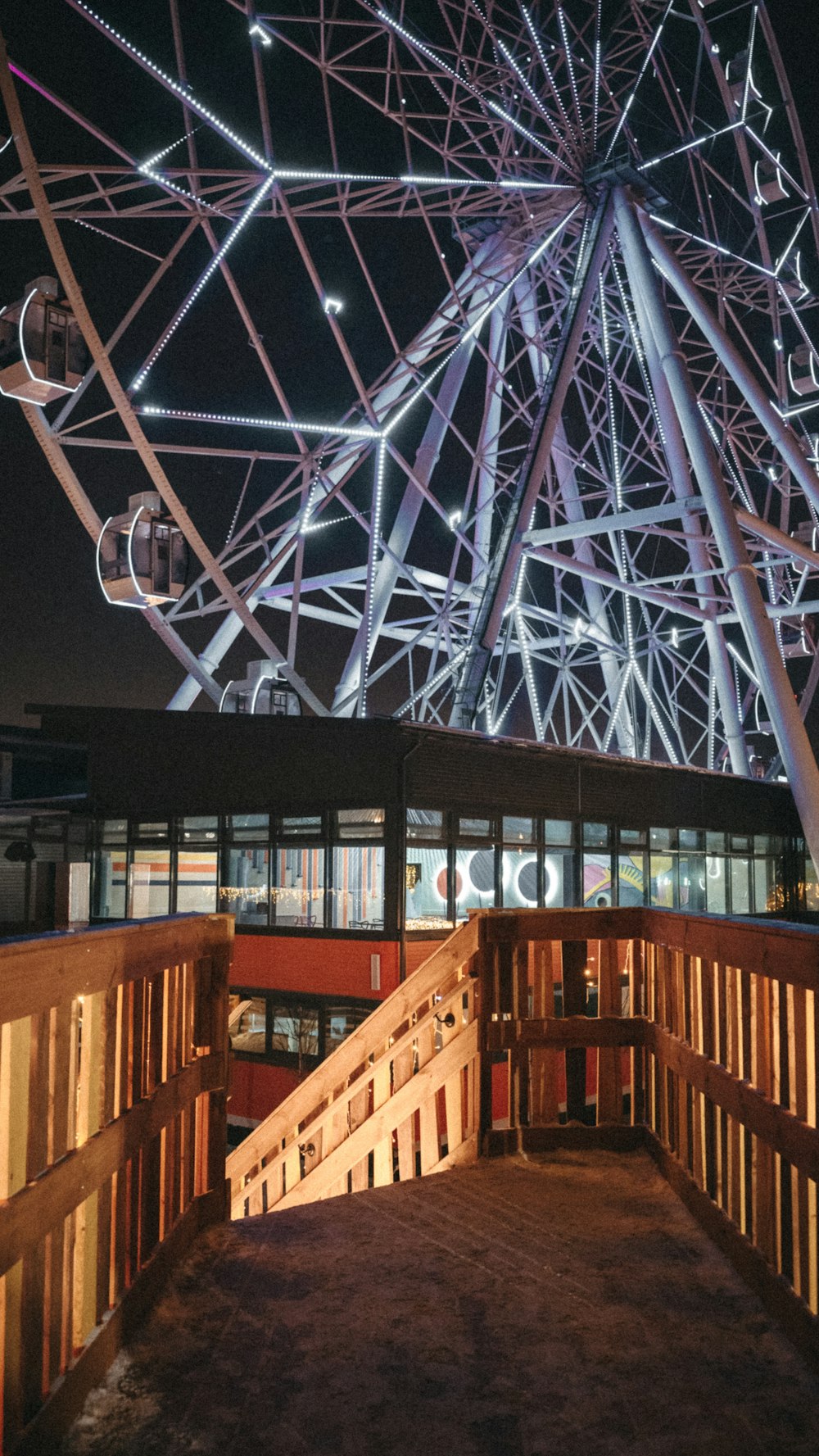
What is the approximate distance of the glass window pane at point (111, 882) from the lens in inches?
755

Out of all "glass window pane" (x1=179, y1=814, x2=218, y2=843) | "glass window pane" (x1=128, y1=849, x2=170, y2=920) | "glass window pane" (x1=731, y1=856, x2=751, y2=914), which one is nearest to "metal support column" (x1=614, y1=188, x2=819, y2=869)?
"glass window pane" (x1=731, y1=856, x2=751, y2=914)

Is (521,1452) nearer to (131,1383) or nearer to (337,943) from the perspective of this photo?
(131,1383)

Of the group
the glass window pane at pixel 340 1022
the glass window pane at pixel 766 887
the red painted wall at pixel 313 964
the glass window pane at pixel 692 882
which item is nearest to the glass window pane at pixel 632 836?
the glass window pane at pixel 692 882

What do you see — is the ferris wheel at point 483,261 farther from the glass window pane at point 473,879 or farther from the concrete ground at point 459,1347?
the concrete ground at point 459,1347

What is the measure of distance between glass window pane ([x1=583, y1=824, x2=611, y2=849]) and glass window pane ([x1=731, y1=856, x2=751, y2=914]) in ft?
17.5

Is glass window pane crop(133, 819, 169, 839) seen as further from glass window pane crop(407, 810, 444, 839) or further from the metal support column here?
the metal support column

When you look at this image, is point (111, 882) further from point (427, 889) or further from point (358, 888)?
point (427, 889)

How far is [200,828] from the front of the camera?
18.2m

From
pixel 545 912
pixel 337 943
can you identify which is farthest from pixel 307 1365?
pixel 337 943

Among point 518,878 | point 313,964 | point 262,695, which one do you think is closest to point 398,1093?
point 313,964

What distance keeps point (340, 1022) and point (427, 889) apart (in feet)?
7.01

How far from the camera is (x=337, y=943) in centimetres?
1623

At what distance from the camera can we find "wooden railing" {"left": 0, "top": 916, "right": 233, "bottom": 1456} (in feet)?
9.11

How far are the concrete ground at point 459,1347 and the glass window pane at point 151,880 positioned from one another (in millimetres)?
13946
